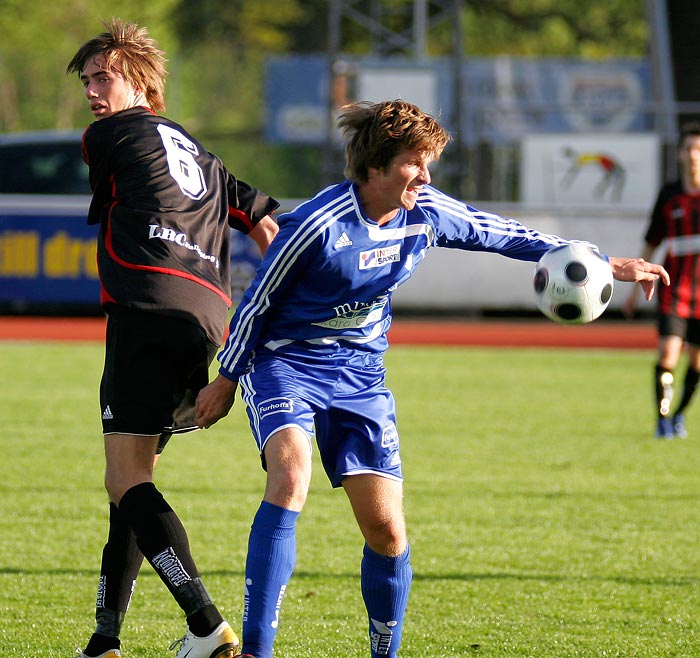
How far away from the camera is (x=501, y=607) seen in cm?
473

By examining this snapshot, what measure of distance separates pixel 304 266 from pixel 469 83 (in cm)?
2454

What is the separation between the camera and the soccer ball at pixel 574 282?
3.88m

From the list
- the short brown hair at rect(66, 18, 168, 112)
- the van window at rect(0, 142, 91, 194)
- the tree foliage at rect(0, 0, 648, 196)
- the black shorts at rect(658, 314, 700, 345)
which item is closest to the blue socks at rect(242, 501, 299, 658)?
the short brown hair at rect(66, 18, 168, 112)

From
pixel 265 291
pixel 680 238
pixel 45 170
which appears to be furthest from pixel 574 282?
pixel 45 170

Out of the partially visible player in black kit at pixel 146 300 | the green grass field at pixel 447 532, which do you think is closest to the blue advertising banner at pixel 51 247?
the green grass field at pixel 447 532

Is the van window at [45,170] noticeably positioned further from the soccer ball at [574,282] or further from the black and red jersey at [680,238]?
the soccer ball at [574,282]

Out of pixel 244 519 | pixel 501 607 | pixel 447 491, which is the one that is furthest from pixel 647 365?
pixel 501 607

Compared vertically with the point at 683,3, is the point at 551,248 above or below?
below

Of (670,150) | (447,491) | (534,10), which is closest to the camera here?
(447,491)

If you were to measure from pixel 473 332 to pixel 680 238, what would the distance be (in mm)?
7211

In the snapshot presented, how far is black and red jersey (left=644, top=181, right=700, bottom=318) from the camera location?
9.33 meters

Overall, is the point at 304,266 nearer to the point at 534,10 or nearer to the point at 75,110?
the point at 75,110

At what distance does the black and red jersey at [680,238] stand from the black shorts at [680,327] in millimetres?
48

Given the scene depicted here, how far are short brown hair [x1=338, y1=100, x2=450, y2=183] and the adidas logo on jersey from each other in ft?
0.62
